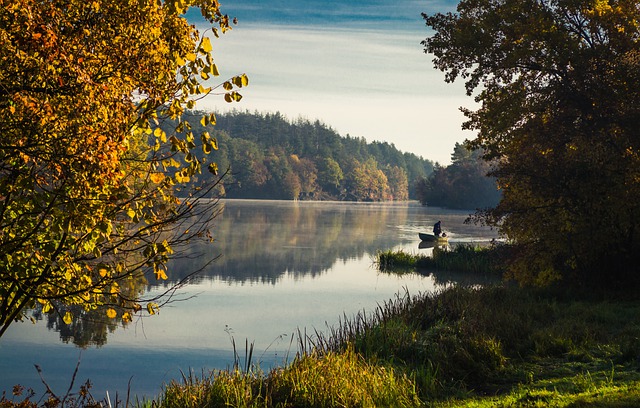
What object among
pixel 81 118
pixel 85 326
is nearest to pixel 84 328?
pixel 85 326

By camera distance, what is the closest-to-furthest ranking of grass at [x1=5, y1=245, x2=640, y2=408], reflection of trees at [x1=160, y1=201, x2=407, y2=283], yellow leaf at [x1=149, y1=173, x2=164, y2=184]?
1. yellow leaf at [x1=149, y1=173, x2=164, y2=184]
2. grass at [x1=5, y1=245, x2=640, y2=408]
3. reflection of trees at [x1=160, y1=201, x2=407, y2=283]

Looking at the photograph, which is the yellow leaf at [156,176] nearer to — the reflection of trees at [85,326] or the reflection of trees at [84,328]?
the reflection of trees at [85,326]

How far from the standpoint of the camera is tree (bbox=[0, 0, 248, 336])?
20.3 ft

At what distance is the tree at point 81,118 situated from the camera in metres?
6.20

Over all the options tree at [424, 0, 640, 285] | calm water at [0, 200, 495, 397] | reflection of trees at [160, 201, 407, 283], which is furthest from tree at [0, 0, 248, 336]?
reflection of trees at [160, 201, 407, 283]

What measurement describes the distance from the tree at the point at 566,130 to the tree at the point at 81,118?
15.5 m

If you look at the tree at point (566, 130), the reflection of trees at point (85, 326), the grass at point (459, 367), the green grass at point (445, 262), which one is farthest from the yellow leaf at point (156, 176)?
the green grass at point (445, 262)

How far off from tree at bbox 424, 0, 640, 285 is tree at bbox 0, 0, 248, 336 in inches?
610

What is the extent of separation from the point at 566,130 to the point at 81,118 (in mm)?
19083

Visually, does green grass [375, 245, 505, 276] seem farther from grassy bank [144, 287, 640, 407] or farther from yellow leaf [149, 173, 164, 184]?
yellow leaf [149, 173, 164, 184]

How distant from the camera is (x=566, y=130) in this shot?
2203cm

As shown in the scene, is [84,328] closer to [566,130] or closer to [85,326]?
[85,326]

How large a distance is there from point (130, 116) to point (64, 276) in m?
1.97

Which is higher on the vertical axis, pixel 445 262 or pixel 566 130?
pixel 566 130
